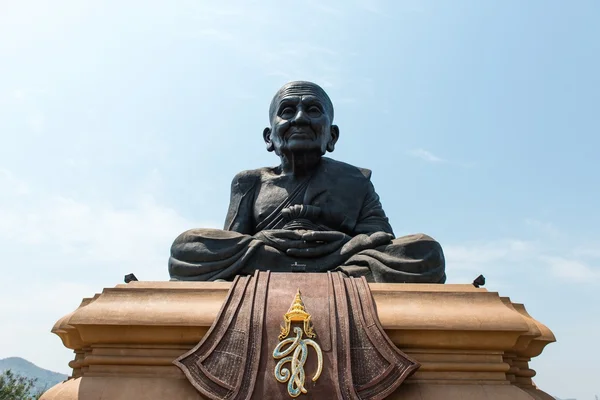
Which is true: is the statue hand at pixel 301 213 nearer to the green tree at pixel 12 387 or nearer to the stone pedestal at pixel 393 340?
the stone pedestal at pixel 393 340

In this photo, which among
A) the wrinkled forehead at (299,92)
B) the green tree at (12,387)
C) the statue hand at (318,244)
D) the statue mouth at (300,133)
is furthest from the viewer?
the green tree at (12,387)

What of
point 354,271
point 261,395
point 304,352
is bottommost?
point 261,395

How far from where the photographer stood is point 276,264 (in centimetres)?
570

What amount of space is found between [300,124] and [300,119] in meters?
0.07

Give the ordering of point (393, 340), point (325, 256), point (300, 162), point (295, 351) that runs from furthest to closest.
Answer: point (300, 162)
point (325, 256)
point (393, 340)
point (295, 351)

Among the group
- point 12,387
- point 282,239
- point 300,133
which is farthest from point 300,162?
point 12,387

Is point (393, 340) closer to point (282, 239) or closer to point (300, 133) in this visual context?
point (282, 239)

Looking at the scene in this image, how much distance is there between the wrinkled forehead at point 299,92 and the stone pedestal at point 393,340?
137 inches

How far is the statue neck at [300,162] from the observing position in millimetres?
7008

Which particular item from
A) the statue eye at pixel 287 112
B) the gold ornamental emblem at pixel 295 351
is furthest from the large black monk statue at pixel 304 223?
the gold ornamental emblem at pixel 295 351

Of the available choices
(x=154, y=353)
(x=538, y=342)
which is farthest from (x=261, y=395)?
(x=538, y=342)

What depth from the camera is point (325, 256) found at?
5.82m

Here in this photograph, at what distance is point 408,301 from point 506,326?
2.43ft

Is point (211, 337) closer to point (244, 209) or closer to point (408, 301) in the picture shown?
point (408, 301)
